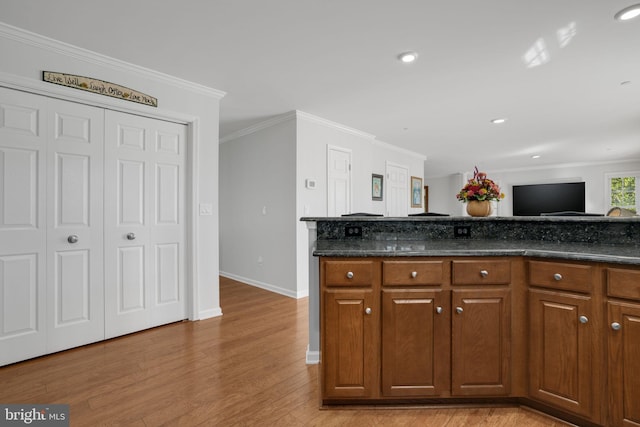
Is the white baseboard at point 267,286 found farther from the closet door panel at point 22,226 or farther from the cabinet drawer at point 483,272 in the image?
the cabinet drawer at point 483,272

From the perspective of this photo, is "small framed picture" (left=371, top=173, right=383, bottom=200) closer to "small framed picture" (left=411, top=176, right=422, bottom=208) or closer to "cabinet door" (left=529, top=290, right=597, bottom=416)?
"small framed picture" (left=411, top=176, right=422, bottom=208)

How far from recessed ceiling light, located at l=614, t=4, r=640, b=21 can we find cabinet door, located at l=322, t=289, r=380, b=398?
8.18ft

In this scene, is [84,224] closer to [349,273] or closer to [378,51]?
[349,273]

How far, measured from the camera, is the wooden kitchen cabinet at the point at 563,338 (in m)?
1.45

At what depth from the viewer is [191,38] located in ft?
7.68

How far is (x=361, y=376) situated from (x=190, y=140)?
8.91 feet

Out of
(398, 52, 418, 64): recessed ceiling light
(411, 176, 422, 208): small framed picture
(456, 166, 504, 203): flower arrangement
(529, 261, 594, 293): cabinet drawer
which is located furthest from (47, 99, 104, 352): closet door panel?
(411, 176, 422, 208): small framed picture

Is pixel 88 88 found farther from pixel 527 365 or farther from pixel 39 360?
pixel 527 365

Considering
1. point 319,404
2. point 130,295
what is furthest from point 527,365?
point 130,295

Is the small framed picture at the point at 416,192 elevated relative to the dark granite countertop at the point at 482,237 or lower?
elevated

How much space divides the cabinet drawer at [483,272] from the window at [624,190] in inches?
368

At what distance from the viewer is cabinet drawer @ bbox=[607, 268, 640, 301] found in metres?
1.35

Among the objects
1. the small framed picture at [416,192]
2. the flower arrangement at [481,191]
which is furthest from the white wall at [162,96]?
the small framed picture at [416,192]

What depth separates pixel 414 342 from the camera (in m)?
1.63
